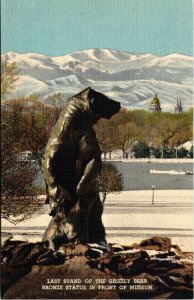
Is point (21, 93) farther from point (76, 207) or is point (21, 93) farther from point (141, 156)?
point (76, 207)

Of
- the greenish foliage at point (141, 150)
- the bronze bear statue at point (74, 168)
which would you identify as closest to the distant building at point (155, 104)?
the greenish foliage at point (141, 150)

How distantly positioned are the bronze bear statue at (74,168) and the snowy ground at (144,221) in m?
0.87

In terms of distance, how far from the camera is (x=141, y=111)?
10.7m

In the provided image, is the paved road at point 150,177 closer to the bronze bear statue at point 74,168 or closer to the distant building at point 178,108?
the distant building at point 178,108

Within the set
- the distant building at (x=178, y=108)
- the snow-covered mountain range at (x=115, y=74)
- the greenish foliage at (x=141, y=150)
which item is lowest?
the greenish foliage at (x=141, y=150)

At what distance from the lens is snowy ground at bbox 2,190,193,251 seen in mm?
9555

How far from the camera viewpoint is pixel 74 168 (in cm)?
842

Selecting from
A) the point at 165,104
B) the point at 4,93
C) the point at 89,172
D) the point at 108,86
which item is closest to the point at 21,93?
the point at 4,93

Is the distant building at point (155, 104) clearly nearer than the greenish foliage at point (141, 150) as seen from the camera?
Yes

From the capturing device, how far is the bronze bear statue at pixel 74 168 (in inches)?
328

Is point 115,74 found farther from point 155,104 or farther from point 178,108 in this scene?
point 178,108

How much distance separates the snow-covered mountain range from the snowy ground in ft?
5.04

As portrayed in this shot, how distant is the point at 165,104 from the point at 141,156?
46.5 inches

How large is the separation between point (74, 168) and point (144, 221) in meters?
2.18
